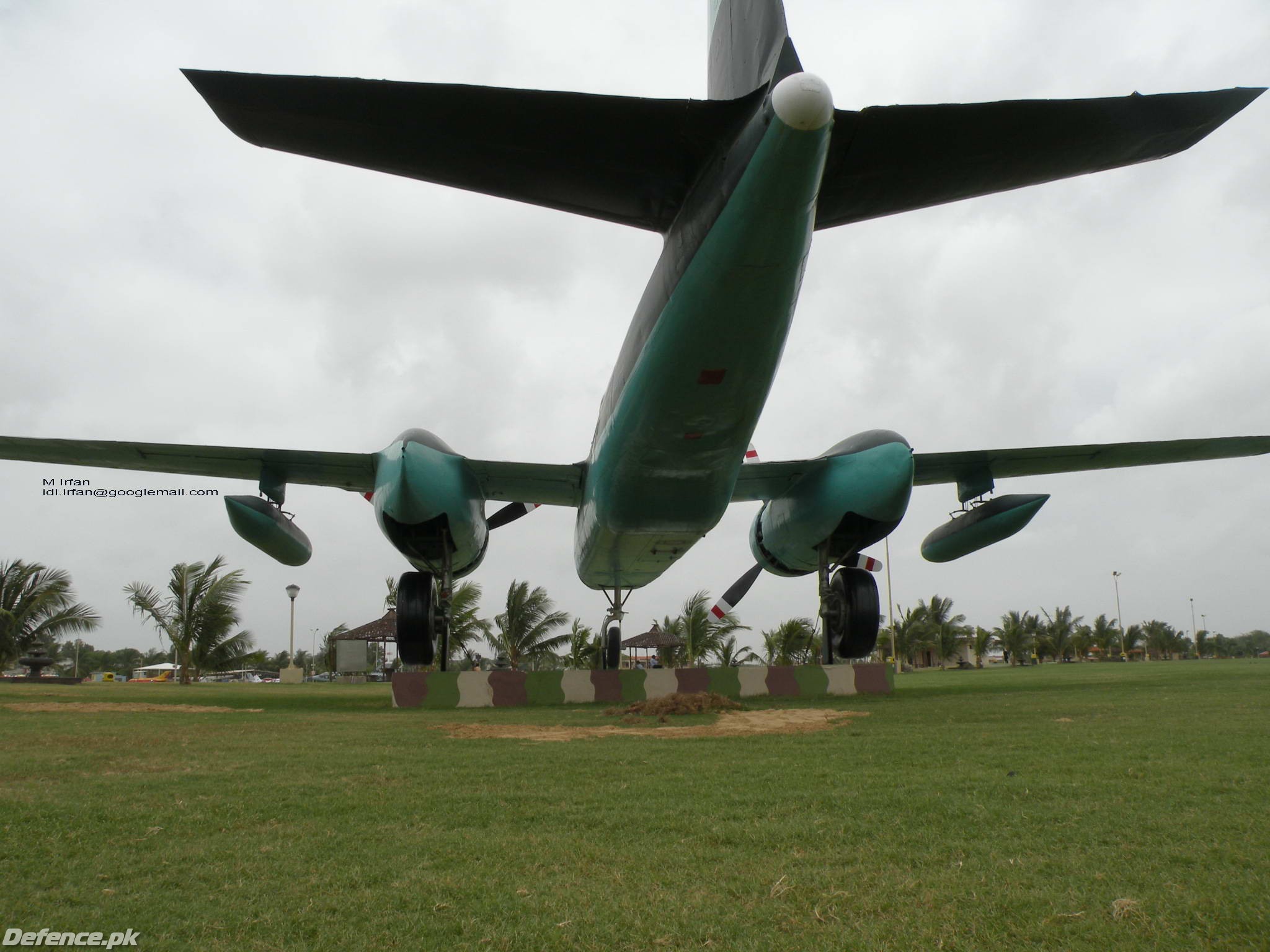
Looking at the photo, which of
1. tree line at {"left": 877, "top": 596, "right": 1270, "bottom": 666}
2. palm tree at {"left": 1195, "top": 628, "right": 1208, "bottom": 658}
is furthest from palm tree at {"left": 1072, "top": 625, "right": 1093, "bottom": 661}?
palm tree at {"left": 1195, "top": 628, "right": 1208, "bottom": 658}

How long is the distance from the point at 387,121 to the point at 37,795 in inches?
157

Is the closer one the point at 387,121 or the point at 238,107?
the point at 238,107

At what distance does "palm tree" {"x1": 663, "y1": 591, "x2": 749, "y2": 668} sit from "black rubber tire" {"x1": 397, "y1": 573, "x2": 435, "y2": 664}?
21.4 m

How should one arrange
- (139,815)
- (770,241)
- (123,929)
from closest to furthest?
(123,929), (139,815), (770,241)

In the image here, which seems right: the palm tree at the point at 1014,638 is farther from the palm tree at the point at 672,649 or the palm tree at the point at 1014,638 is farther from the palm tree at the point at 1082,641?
the palm tree at the point at 672,649

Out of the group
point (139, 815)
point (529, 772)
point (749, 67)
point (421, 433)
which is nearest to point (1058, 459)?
point (749, 67)

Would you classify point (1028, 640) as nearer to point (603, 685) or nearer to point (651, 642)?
point (651, 642)

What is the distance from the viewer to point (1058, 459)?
12453mm

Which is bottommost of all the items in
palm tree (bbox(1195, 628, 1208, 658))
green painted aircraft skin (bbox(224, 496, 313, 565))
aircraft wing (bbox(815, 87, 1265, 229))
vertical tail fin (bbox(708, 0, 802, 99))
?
palm tree (bbox(1195, 628, 1208, 658))

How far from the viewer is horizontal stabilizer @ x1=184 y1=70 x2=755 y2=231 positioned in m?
4.05

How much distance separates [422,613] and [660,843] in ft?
28.5

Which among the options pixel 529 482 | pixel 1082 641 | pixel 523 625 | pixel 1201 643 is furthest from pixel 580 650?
pixel 1201 643

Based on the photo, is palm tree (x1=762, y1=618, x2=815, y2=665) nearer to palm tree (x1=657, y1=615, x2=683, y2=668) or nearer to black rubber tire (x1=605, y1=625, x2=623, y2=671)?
palm tree (x1=657, y1=615, x2=683, y2=668)

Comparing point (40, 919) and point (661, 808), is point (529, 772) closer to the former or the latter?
point (661, 808)
